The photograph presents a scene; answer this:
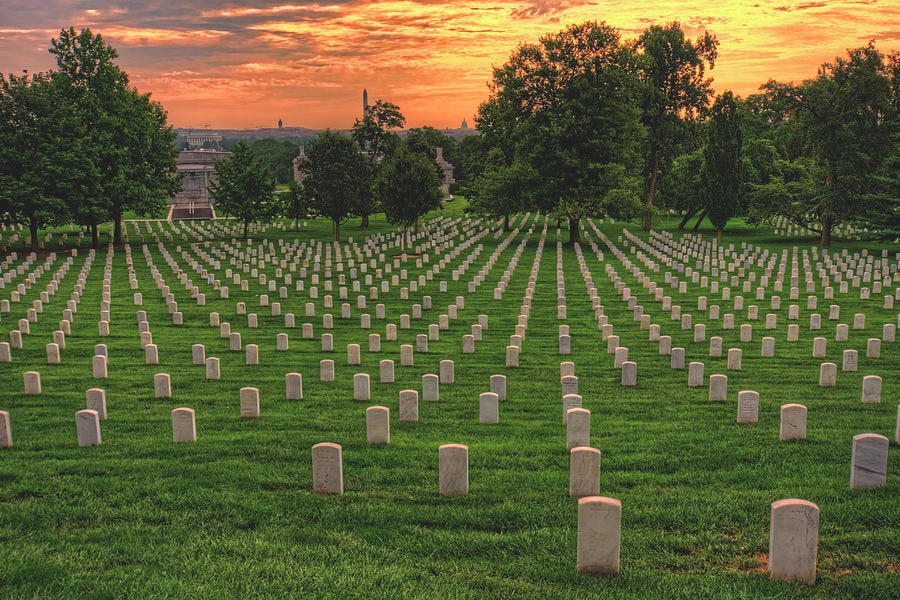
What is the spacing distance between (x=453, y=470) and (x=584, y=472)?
1288 mm

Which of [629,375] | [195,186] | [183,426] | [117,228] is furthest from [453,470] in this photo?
[195,186]

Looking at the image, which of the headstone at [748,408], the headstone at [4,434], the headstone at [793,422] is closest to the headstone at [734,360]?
the headstone at [748,408]

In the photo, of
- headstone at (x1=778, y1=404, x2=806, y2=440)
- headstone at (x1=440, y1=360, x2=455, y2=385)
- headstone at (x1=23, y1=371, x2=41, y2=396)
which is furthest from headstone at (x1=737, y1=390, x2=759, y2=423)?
headstone at (x1=23, y1=371, x2=41, y2=396)

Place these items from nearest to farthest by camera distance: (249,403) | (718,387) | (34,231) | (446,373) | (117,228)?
(249,403)
(718,387)
(446,373)
(34,231)
(117,228)

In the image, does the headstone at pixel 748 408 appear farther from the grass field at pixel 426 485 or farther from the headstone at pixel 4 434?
the headstone at pixel 4 434

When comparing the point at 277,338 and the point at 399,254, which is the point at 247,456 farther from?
the point at 399,254

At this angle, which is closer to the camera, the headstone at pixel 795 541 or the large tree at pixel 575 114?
the headstone at pixel 795 541

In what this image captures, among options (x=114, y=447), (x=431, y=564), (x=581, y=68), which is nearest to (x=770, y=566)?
(x=431, y=564)

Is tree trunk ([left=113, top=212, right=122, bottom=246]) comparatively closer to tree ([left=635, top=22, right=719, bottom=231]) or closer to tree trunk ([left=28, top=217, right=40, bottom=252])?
tree trunk ([left=28, top=217, right=40, bottom=252])

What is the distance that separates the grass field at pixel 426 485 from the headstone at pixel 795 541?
150mm

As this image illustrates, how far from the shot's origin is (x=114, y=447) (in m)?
9.09

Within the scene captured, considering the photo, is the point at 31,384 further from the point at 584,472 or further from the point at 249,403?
the point at 584,472

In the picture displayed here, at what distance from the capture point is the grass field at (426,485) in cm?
563

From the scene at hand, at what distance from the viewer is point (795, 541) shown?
5512 millimetres
